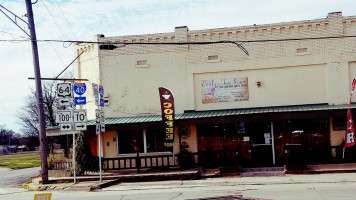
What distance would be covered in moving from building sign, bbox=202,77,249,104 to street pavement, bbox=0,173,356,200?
189 inches

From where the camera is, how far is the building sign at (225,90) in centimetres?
2069

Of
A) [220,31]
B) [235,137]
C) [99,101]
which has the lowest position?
[235,137]

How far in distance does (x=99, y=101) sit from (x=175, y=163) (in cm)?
568

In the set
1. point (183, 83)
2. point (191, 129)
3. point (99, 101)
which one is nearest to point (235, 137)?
point (191, 129)

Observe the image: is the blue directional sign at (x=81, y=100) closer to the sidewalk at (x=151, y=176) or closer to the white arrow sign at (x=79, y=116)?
the white arrow sign at (x=79, y=116)

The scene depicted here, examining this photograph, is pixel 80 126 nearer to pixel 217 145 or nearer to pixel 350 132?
pixel 217 145

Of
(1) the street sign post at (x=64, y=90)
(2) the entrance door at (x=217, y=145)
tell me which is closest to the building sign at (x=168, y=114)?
(2) the entrance door at (x=217, y=145)

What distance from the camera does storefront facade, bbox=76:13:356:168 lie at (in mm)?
19812

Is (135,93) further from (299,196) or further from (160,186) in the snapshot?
(299,196)

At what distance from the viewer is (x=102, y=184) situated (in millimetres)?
16078

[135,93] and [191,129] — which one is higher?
[135,93]

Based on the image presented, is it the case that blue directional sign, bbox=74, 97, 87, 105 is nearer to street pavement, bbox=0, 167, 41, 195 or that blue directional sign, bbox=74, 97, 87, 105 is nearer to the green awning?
the green awning

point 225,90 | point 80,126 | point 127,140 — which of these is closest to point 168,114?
point 225,90

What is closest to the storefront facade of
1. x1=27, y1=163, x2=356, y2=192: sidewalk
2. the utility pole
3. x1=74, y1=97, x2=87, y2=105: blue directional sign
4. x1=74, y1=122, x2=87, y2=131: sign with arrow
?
x1=27, y1=163, x2=356, y2=192: sidewalk
